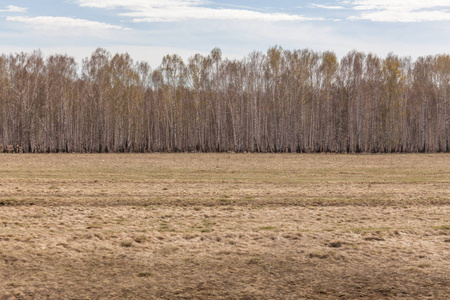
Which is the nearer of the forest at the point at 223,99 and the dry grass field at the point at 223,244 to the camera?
the dry grass field at the point at 223,244

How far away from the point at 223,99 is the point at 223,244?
5293cm

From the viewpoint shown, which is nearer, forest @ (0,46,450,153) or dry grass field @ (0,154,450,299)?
dry grass field @ (0,154,450,299)

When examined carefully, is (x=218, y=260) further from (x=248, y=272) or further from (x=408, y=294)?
(x=408, y=294)

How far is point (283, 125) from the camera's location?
59062 millimetres

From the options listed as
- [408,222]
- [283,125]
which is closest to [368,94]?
[283,125]

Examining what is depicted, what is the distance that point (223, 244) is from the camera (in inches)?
364

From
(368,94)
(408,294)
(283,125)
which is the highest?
(368,94)

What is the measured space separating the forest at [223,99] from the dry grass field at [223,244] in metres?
42.0

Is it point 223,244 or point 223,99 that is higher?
point 223,99

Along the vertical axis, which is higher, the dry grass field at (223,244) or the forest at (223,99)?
the forest at (223,99)

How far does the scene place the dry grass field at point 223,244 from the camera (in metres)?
6.99

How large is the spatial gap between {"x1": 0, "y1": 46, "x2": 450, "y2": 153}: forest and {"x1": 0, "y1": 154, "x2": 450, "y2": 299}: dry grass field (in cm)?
4197

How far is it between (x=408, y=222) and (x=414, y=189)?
22.1ft

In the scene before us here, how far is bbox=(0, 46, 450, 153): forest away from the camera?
2277 inches
